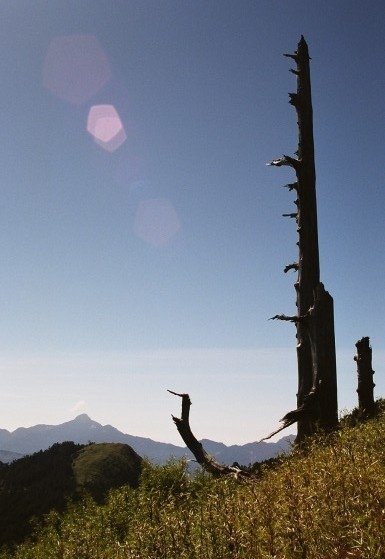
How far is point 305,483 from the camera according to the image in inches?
225

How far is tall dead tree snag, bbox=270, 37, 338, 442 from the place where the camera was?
12.1 metres

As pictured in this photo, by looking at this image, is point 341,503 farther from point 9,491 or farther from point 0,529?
point 9,491

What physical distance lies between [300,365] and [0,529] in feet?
60.4

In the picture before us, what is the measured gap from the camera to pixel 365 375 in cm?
1396

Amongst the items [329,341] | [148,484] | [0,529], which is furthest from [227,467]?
[0,529]

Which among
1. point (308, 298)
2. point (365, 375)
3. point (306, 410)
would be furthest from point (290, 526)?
point (365, 375)

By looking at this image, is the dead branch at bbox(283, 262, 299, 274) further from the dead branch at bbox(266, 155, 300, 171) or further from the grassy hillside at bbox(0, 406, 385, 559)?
the grassy hillside at bbox(0, 406, 385, 559)

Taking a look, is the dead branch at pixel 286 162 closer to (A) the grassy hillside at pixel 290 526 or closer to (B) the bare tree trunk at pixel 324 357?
(B) the bare tree trunk at pixel 324 357

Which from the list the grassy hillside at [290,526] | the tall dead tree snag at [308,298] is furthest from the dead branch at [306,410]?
the grassy hillside at [290,526]

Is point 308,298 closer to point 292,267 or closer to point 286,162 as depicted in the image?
point 292,267

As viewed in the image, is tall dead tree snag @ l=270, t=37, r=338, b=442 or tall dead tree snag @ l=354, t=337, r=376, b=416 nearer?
tall dead tree snag @ l=270, t=37, r=338, b=442

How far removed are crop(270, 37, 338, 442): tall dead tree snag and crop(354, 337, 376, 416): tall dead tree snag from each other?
1.95m

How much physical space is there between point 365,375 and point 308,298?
126 inches

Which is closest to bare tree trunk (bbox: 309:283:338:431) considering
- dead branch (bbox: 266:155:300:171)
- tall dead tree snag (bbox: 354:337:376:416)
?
tall dead tree snag (bbox: 354:337:376:416)
